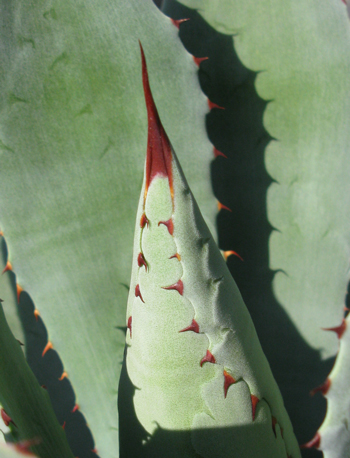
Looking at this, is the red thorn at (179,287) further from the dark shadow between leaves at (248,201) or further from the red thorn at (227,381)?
the dark shadow between leaves at (248,201)

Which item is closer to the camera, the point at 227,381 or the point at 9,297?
the point at 227,381

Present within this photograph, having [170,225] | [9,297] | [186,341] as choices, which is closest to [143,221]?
[170,225]

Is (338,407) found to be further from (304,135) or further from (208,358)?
(304,135)

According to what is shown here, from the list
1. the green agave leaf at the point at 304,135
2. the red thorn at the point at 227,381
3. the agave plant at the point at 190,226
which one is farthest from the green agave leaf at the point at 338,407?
the green agave leaf at the point at 304,135

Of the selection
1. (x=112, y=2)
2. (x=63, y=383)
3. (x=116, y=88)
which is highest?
(x=112, y=2)

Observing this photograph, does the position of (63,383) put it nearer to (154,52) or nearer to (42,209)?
(42,209)

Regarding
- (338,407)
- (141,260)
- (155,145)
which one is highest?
(155,145)

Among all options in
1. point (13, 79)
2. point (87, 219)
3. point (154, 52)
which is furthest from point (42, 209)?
point (154, 52)
